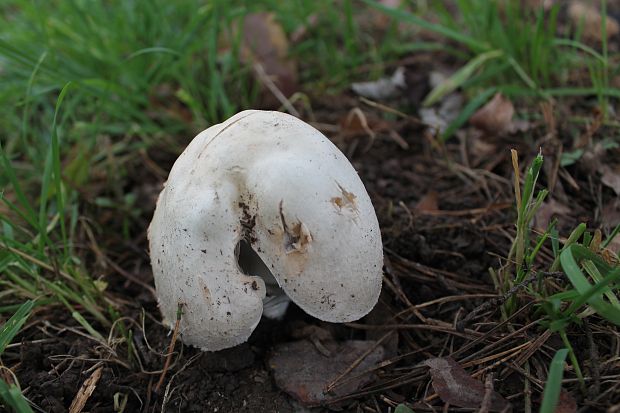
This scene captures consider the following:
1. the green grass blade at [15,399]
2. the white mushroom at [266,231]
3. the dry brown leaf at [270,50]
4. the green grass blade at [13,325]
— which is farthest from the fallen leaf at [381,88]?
the green grass blade at [15,399]

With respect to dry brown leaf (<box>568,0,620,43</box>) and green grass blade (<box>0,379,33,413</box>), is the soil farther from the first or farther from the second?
dry brown leaf (<box>568,0,620,43</box>)

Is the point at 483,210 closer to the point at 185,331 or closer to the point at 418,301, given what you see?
the point at 418,301

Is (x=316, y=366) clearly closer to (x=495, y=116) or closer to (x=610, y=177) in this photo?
(x=610, y=177)

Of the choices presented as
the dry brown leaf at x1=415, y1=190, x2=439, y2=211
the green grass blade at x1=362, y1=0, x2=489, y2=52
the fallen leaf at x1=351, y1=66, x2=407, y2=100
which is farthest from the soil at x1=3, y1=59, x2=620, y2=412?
the fallen leaf at x1=351, y1=66, x2=407, y2=100

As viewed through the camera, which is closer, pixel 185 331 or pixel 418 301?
pixel 185 331

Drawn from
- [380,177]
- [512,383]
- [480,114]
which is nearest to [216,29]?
[380,177]

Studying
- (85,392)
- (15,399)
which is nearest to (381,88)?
(85,392)

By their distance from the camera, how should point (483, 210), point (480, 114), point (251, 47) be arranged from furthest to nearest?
point (251, 47) < point (480, 114) < point (483, 210)
